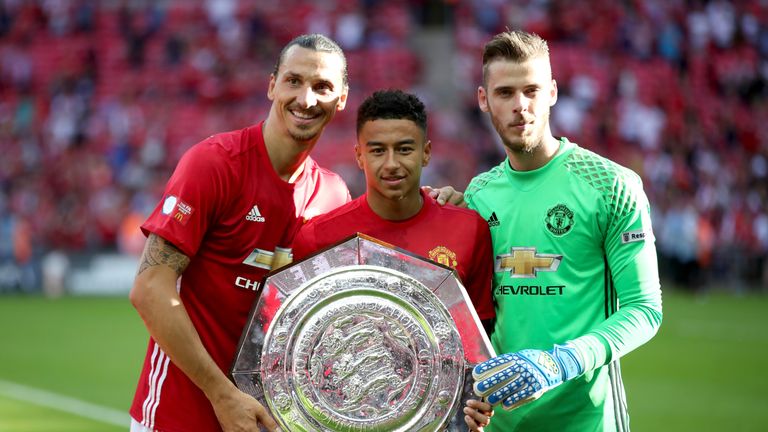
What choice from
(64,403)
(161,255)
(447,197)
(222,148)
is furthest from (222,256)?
(64,403)

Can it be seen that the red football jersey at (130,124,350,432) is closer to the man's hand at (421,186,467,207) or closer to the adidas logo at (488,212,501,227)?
the man's hand at (421,186,467,207)

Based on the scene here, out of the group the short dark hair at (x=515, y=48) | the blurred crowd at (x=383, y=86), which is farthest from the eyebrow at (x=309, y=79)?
the blurred crowd at (x=383, y=86)

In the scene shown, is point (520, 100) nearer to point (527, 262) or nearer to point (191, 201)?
point (527, 262)

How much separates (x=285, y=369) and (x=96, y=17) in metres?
22.9

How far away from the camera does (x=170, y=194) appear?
3910mm

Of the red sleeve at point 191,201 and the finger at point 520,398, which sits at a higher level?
the red sleeve at point 191,201

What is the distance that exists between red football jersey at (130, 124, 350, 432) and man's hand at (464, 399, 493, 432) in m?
1.06

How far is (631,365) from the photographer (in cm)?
1234

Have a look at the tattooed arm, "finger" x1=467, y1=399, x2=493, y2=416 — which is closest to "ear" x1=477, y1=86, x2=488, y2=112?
"finger" x1=467, y1=399, x2=493, y2=416

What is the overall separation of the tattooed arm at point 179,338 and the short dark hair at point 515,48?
1453 mm

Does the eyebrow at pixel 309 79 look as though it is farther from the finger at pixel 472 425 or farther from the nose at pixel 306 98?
the finger at pixel 472 425

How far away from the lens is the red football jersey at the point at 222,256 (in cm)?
402

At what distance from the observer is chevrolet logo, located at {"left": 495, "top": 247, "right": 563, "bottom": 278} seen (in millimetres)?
3988

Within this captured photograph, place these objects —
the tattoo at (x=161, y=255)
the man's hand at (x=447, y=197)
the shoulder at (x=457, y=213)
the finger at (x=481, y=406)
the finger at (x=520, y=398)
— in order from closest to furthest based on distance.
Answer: the finger at (x=520, y=398)
the finger at (x=481, y=406)
the tattoo at (x=161, y=255)
the shoulder at (x=457, y=213)
the man's hand at (x=447, y=197)
